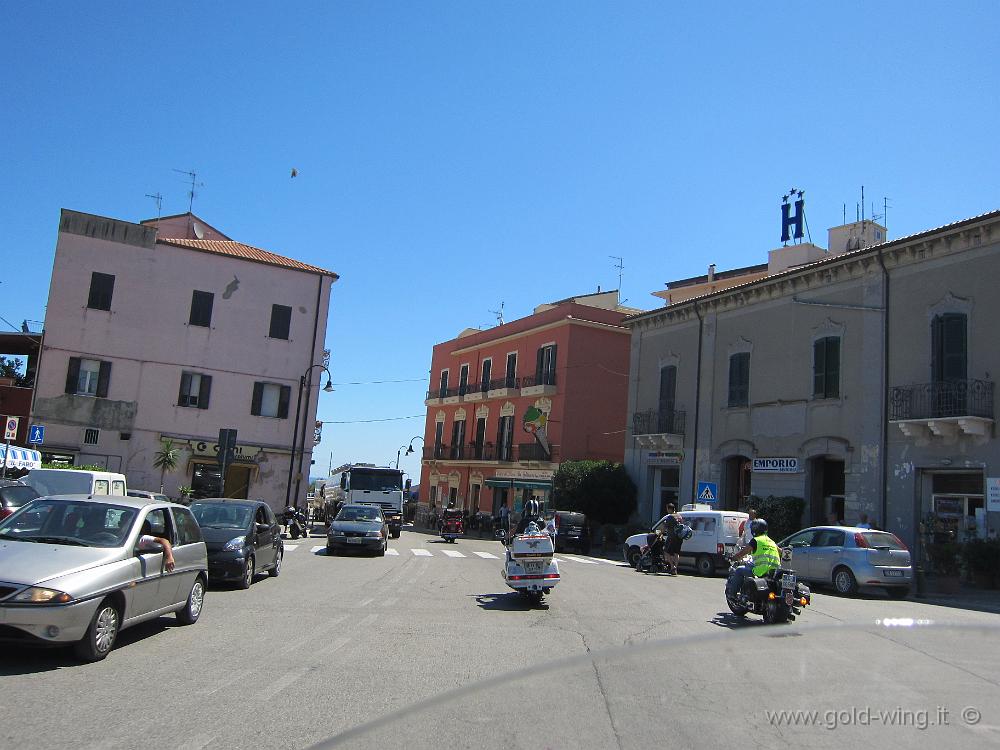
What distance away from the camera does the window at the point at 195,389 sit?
39.2 m

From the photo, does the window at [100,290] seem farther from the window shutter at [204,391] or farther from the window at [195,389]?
the window shutter at [204,391]

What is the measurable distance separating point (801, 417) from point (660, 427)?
7.22 metres

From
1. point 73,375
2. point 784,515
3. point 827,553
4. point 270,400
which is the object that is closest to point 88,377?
point 73,375

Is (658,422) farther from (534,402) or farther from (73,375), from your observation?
(73,375)

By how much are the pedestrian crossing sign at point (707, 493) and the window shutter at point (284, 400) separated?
21658mm

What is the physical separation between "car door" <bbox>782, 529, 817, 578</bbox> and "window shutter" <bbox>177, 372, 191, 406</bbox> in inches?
1151

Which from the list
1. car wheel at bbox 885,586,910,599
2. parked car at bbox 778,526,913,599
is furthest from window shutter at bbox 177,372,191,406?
Answer: car wheel at bbox 885,586,910,599

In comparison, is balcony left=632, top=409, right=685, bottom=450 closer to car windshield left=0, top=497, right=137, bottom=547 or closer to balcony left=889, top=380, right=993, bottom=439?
balcony left=889, top=380, right=993, bottom=439

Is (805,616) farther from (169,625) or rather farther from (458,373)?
(458,373)

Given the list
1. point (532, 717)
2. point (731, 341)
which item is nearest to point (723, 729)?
point (532, 717)

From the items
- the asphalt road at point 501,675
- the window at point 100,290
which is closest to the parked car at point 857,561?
the asphalt road at point 501,675

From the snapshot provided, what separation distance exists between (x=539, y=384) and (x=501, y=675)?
140ft

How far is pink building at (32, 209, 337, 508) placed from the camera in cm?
3747

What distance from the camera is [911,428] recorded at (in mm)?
22922
